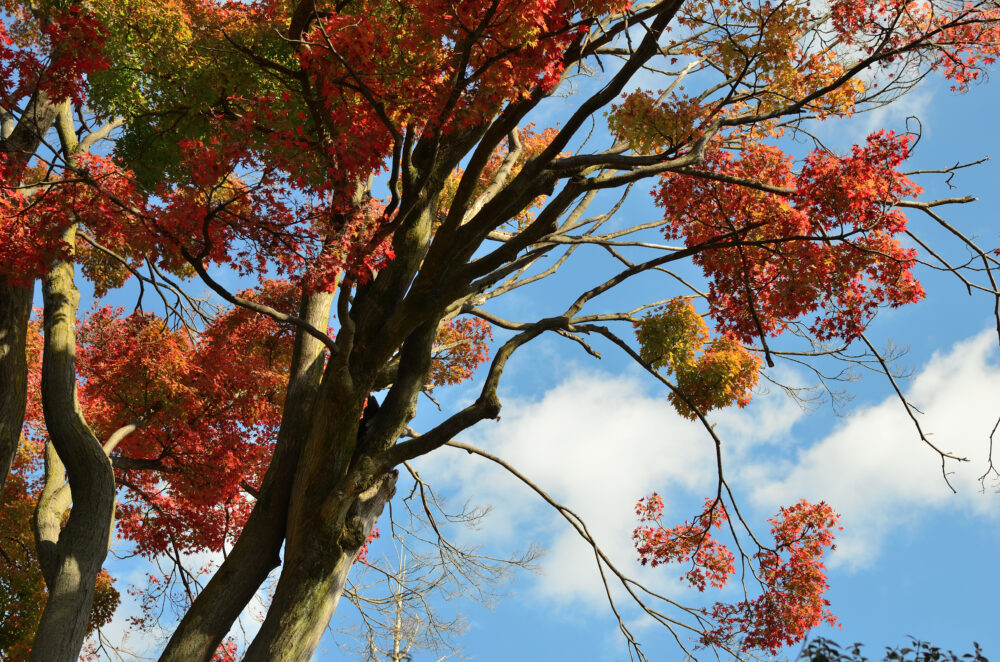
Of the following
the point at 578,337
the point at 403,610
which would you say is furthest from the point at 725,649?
the point at 403,610

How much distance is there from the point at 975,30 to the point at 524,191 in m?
4.41

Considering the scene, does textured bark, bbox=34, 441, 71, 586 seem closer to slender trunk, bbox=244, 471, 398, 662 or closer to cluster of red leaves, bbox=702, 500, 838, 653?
slender trunk, bbox=244, 471, 398, 662

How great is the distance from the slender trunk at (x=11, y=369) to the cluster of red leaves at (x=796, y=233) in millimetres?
7489

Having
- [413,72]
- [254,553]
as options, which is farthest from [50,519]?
[413,72]

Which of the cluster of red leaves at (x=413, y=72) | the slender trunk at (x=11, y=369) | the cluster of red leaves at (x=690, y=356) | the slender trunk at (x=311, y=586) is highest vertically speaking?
the cluster of red leaves at (x=690, y=356)

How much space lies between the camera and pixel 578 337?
8.64 meters

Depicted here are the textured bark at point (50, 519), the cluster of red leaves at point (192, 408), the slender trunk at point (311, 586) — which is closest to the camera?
the slender trunk at point (311, 586)

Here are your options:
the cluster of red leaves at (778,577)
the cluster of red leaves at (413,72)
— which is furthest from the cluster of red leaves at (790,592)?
the cluster of red leaves at (413,72)

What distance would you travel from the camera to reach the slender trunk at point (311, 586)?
680cm

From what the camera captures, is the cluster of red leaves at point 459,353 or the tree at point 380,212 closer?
the tree at point 380,212

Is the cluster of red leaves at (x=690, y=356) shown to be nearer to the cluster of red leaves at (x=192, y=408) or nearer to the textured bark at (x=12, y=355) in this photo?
the cluster of red leaves at (x=192, y=408)

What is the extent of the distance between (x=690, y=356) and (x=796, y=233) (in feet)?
6.44

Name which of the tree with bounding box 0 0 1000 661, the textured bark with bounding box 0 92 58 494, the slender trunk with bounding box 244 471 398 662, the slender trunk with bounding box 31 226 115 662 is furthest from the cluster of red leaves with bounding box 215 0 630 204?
the slender trunk with bounding box 31 226 115 662

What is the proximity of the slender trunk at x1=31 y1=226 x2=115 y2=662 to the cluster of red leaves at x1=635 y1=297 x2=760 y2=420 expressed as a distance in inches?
237
